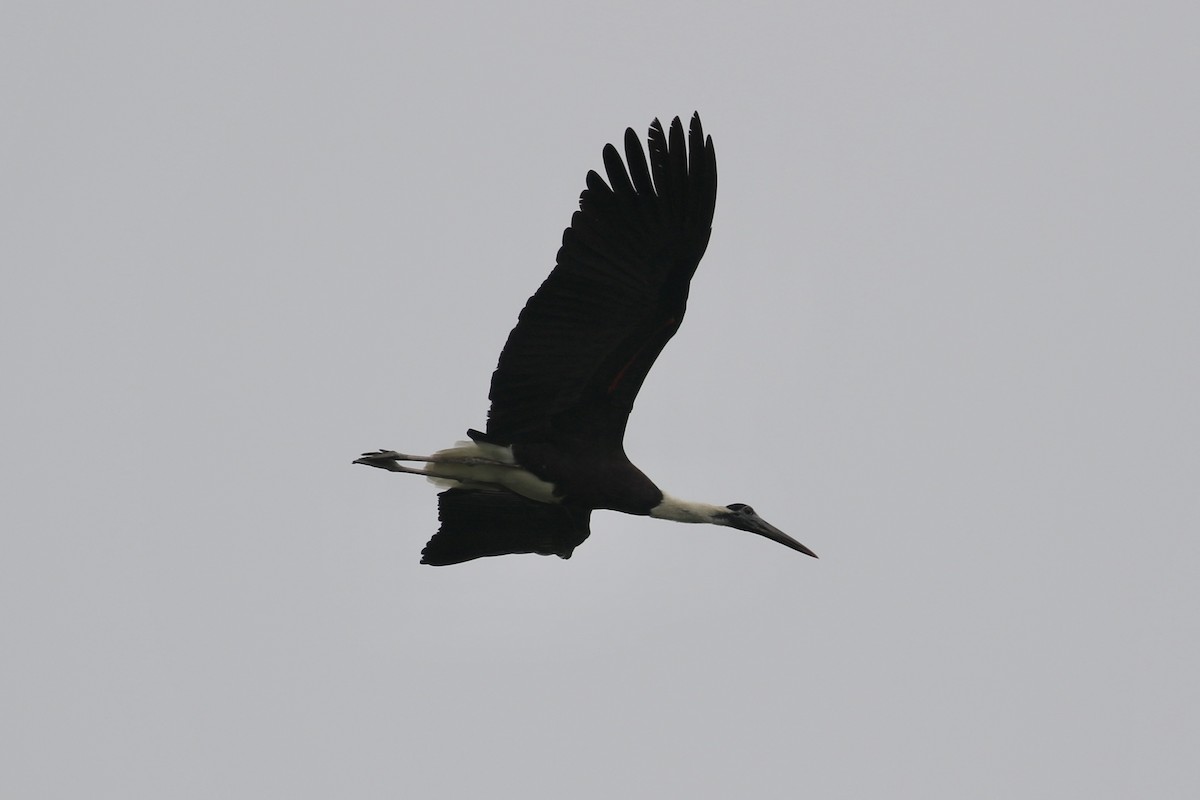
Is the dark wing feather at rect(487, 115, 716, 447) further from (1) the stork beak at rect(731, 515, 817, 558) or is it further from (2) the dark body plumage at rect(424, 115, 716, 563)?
(1) the stork beak at rect(731, 515, 817, 558)

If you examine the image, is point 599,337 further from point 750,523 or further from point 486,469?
point 750,523

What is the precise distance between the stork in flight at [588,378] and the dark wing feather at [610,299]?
0.01 m

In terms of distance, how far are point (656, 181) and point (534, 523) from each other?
4074mm

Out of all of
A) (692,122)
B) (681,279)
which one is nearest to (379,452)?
(681,279)

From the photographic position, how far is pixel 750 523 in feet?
56.2

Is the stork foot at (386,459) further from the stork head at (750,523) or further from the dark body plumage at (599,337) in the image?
the stork head at (750,523)

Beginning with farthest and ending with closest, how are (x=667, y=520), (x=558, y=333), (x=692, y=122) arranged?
(x=667, y=520) → (x=558, y=333) → (x=692, y=122)

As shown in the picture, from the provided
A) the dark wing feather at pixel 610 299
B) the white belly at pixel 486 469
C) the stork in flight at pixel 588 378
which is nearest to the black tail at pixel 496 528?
the stork in flight at pixel 588 378

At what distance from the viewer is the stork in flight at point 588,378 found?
14.6 m

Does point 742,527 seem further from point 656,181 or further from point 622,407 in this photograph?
point 656,181

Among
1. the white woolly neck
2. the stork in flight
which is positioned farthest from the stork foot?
the white woolly neck

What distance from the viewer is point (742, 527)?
17172 millimetres

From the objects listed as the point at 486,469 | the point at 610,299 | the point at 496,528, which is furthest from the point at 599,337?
the point at 496,528

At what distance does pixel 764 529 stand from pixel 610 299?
332 centimetres
